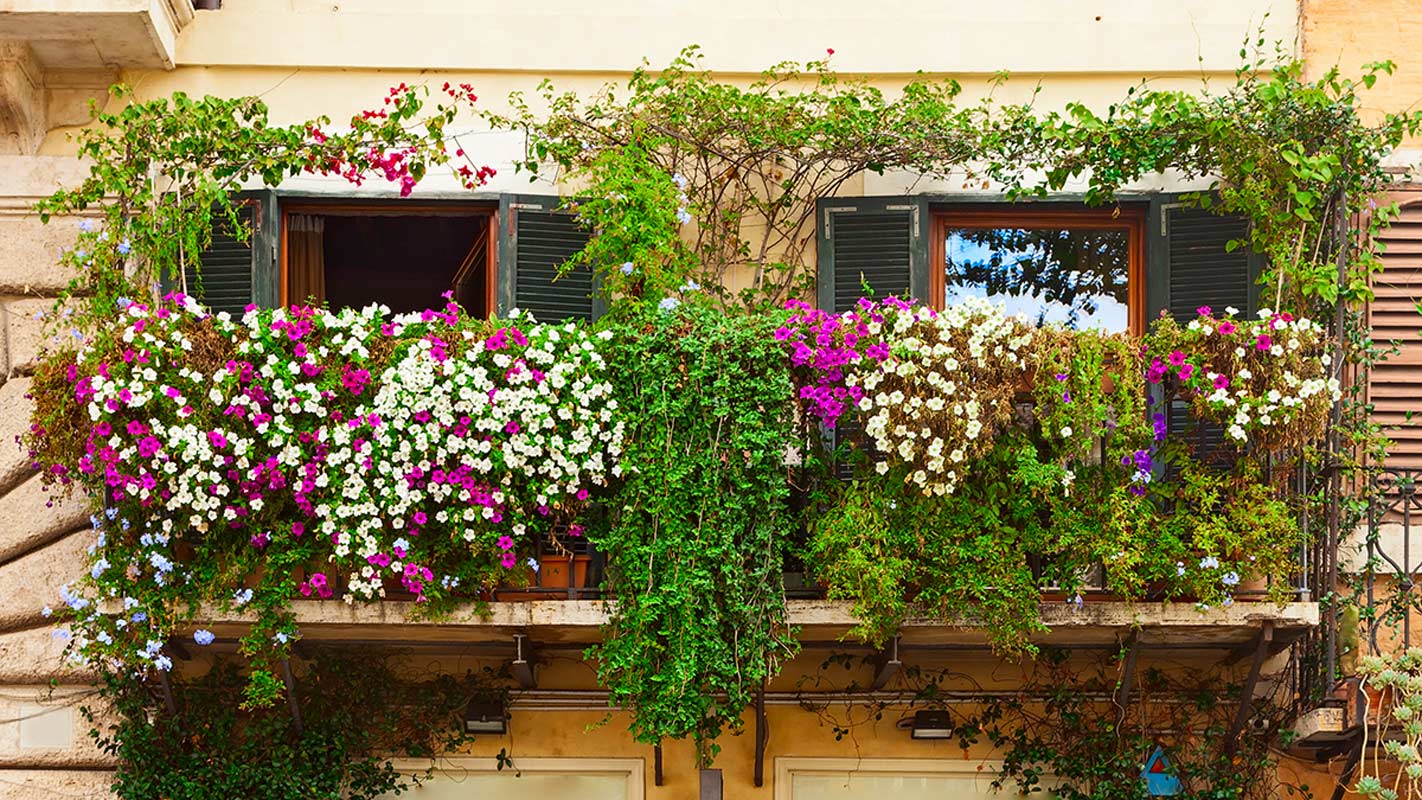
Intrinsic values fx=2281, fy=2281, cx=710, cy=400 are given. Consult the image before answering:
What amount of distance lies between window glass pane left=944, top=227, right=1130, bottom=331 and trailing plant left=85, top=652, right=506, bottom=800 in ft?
9.75

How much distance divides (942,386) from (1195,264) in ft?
5.98

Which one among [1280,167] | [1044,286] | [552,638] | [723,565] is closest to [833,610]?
[723,565]

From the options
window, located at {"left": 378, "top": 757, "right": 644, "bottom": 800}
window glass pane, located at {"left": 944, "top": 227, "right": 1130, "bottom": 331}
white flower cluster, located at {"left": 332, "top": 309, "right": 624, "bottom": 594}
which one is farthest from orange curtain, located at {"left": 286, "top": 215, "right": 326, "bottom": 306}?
window glass pane, located at {"left": 944, "top": 227, "right": 1130, "bottom": 331}

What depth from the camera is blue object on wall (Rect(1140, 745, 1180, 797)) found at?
33.6ft

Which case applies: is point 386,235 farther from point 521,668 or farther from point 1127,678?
point 1127,678

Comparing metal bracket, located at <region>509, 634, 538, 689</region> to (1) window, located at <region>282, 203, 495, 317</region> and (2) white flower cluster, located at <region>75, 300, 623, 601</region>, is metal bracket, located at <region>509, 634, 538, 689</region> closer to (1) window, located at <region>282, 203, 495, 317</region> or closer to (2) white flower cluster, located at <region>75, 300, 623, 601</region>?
(2) white flower cluster, located at <region>75, 300, 623, 601</region>

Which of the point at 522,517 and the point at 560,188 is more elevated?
the point at 560,188

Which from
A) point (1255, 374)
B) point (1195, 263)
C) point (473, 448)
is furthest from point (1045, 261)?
point (473, 448)

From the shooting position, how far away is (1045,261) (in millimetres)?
10961

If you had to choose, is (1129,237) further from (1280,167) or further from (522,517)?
(522,517)

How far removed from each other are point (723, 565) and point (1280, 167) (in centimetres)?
312

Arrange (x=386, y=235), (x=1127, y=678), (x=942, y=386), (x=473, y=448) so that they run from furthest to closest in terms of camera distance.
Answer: (x=386, y=235)
(x=1127, y=678)
(x=473, y=448)
(x=942, y=386)

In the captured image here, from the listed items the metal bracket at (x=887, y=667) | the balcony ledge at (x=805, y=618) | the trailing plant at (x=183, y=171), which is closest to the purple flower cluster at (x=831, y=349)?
the balcony ledge at (x=805, y=618)

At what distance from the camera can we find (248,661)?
33.9ft
